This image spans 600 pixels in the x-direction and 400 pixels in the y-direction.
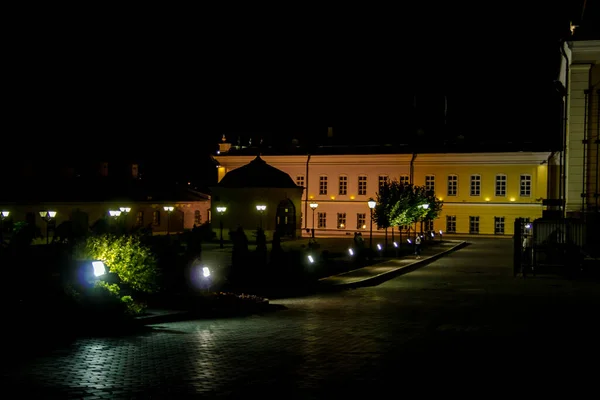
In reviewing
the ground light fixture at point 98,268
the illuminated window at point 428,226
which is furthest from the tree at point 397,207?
the ground light fixture at point 98,268

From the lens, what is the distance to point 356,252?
33000 millimetres

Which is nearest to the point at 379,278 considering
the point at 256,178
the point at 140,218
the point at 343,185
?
the point at 256,178

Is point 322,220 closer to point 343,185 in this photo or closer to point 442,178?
point 343,185

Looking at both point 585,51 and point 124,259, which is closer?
point 124,259

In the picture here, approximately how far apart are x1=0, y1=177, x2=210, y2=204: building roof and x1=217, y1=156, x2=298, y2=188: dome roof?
822 cm

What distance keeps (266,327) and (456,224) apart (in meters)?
53.7

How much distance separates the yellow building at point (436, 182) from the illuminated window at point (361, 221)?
0.06ft

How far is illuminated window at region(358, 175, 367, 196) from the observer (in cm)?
6875

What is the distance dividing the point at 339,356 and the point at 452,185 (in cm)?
5639

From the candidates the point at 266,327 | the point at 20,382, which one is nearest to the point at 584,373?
the point at 266,327

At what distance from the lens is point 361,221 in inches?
2724

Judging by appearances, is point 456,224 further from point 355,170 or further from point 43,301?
point 43,301

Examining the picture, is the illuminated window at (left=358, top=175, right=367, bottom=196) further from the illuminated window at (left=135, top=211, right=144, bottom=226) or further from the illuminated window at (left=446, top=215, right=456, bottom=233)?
the illuminated window at (left=135, top=211, right=144, bottom=226)

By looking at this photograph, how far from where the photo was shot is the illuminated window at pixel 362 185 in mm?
68750
